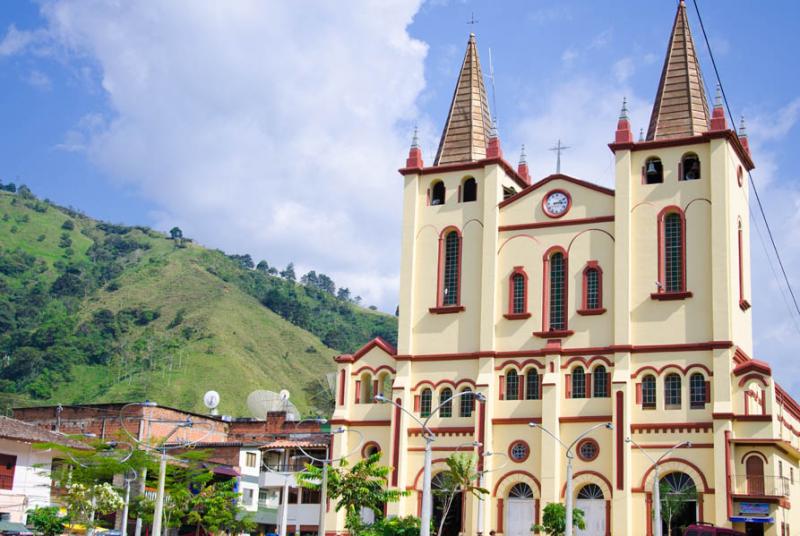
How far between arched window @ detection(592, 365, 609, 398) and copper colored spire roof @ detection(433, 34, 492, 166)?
14.3 m

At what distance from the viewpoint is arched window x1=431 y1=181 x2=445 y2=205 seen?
62.3 m

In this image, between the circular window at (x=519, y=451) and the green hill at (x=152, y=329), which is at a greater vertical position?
the green hill at (x=152, y=329)

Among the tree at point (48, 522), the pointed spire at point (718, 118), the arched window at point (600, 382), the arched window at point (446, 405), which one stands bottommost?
the tree at point (48, 522)

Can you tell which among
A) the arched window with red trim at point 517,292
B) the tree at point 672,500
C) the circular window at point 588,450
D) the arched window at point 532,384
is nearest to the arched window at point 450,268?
the arched window with red trim at point 517,292

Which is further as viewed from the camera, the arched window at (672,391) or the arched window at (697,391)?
the arched window at (672,391)

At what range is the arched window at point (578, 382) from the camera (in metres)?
55.7

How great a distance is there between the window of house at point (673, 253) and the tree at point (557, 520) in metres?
12.1

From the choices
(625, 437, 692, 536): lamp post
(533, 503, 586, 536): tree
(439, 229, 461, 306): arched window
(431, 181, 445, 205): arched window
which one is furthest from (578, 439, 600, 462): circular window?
(431, 181, 445, 205): arched window

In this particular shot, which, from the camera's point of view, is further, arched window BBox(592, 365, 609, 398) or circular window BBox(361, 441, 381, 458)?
circular window BBox(361, 441, 381, 458)

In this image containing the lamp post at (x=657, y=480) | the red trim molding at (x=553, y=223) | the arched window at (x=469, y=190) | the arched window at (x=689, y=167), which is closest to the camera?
the lamp post at (x=657, y=480)

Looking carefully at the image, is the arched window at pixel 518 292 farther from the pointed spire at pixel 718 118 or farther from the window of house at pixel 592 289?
the pointed spire at pixel 718 118

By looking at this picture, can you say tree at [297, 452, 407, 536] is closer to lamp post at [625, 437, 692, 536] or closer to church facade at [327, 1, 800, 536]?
church facade at [327, 1, 800, 536]

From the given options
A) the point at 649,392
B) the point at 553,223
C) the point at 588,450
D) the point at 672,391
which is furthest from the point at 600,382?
the point at 553,223

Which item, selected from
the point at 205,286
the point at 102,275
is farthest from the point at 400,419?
the point at 102,275
